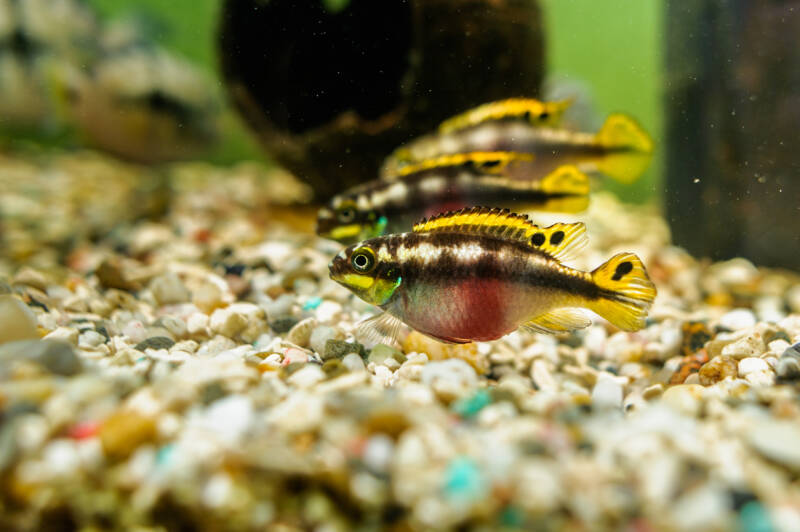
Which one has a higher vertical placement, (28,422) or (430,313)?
(430,313)

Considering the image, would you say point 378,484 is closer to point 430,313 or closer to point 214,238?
point 430,313

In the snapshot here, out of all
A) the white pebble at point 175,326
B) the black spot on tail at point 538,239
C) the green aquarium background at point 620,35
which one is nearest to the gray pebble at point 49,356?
the white pebble at point 175,326

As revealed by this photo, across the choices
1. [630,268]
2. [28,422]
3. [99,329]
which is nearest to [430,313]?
[630,268]

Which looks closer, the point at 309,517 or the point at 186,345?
the point at 309,517

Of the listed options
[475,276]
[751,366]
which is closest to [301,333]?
[475,276]

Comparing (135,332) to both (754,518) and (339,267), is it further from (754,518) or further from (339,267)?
(754,518)

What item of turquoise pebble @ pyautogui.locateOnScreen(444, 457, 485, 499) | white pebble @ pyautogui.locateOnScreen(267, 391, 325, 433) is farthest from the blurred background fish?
turquoise pebble @ pyautogui.locateOnScreen(444, 457, 485, 499)

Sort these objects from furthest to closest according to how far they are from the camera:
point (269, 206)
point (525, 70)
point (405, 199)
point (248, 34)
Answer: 1. point (269, 206)
2. point (525, 70)
3. point (248, 34)
4. point (405, 199)
